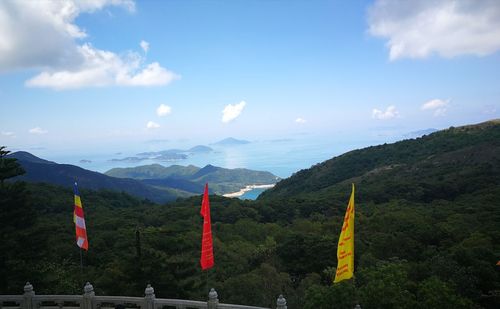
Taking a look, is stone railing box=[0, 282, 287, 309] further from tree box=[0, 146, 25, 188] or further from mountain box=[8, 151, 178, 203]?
mountain box=[8, 151, 178, 203]

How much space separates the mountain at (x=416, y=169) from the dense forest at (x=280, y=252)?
647 mm

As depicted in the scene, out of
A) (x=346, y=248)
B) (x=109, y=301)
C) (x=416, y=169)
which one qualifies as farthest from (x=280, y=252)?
(x=416, y=169)

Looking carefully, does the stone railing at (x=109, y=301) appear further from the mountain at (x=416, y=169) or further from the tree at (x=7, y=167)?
the mountain at (x=416, y=169)

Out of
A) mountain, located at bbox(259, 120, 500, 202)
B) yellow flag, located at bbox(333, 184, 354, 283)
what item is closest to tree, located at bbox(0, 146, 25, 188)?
yellow flag, located at bbox(333, 184, 354, 283)

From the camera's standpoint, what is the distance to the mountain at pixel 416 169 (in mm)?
75125

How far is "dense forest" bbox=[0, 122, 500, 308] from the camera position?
1948 cm

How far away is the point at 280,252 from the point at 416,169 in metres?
74.8

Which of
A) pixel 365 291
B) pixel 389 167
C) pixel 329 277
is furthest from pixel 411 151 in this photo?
pixel 365 291

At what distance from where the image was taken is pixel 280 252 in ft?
117

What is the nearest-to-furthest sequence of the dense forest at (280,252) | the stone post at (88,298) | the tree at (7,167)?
the stone post at (88,298) → the dense forest at (280,252) → the tree at (7,167)

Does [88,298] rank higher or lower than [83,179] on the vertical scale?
lower

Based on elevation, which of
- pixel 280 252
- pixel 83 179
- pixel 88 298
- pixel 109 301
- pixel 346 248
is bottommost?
pixel 280 252

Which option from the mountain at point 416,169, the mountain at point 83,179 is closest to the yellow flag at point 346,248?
the mountain at point 416,169

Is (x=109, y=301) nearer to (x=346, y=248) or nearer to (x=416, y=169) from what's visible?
(x=346, y=248)
